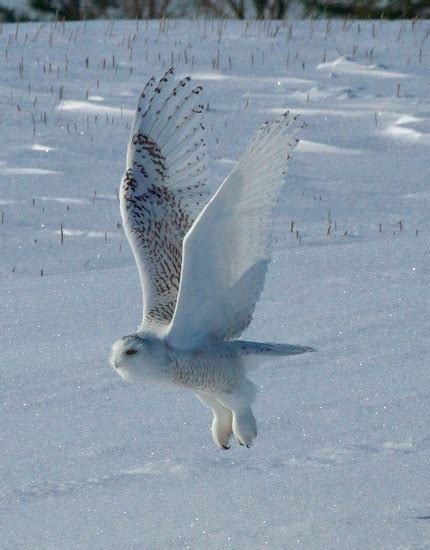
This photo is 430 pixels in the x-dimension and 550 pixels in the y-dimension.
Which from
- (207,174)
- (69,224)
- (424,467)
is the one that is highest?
(207,174)

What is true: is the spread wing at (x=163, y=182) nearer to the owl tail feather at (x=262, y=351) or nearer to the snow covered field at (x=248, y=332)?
the owl tail feather at (x=262, y=351)

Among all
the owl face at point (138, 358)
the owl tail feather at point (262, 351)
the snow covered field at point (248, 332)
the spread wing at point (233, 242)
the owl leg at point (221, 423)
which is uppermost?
the spread wing at point (233, 242)

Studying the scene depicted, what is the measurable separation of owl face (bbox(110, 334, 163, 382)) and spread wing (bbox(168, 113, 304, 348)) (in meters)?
0.10

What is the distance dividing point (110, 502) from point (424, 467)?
91cm

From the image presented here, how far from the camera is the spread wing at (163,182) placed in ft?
13.1

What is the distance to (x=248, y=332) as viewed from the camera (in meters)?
5.54

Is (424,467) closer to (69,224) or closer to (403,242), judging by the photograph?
(403,242)

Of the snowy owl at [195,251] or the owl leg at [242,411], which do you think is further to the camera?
the owl leg at [242,411]

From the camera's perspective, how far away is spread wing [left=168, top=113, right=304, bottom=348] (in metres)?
3.59

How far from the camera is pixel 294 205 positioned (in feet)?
27.2

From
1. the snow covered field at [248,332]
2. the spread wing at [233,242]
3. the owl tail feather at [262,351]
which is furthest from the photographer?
A: the owl tail feather at [262,351]

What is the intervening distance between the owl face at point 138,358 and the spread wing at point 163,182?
283mm

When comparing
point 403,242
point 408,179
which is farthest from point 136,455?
point 408,179

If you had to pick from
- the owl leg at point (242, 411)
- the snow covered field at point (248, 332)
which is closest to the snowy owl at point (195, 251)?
Result: the owl leg at point (242, 411)
